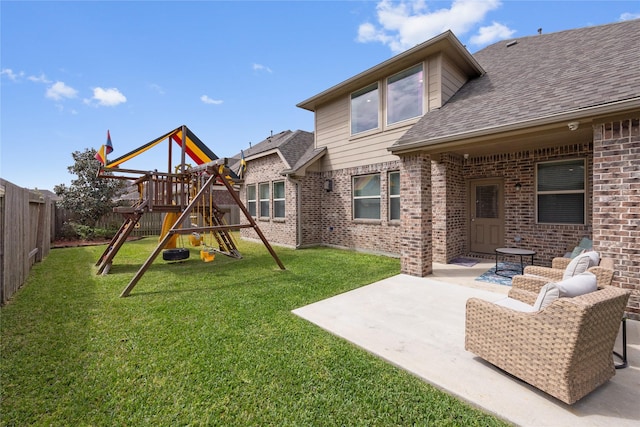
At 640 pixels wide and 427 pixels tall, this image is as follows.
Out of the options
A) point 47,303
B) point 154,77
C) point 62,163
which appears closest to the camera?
point 47,303

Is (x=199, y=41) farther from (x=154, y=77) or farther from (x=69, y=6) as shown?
(x=69, y=6)

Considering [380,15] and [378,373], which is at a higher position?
[380,15]

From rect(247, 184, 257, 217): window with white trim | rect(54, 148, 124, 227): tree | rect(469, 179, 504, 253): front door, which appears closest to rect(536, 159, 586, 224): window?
rect(469, 179, 504, 253): front door

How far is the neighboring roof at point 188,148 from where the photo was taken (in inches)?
270

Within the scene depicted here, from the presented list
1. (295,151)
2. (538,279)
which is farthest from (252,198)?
(538,279)

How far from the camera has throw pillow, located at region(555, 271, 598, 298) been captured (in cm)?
227

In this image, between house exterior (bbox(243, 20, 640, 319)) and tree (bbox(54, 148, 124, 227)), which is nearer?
house exterior (bbox(243, 20, 640, 319))

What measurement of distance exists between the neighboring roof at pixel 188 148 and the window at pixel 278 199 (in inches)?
133

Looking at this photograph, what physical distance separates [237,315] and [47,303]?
10.8ft

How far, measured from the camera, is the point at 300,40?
9.72 m

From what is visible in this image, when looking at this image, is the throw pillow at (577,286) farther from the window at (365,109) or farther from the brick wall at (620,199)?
the window at (365,109)

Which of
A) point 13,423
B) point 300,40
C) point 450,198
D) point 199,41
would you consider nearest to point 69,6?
point 199,41

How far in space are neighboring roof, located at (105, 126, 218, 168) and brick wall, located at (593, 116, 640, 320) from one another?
8.18m

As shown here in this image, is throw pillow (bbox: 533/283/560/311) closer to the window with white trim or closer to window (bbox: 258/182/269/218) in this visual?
window (bbox: 258/182/269/218)
